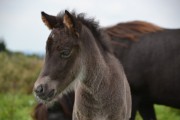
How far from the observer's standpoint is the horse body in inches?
276

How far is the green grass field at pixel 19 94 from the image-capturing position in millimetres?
8938

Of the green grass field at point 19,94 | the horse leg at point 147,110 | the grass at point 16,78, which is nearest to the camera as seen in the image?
the horse leg at point 147,110

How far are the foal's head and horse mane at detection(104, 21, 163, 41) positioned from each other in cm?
279

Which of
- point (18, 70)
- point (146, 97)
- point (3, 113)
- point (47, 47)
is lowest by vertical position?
point (18, 70)

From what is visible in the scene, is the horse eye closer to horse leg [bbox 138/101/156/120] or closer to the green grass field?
the green grass field

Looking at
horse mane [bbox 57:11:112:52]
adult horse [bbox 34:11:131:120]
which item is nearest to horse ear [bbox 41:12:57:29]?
adult horse [bbox 34:11:131:120]

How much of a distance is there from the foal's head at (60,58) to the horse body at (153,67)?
8.45 ft

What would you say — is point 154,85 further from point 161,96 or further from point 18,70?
point 18,70

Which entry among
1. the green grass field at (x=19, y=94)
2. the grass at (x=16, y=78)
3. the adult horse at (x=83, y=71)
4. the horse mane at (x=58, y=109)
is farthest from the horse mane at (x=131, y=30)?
the grass at (x=16, y=78)

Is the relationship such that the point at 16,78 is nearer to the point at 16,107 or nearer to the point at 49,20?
the point at 16,107

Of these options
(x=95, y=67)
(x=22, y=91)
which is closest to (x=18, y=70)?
(x=22, y=91)

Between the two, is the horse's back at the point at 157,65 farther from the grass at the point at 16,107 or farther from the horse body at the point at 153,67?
the grass at the point at 16,107

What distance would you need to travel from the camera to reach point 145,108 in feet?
25.0

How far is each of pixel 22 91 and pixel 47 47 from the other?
778 cm
